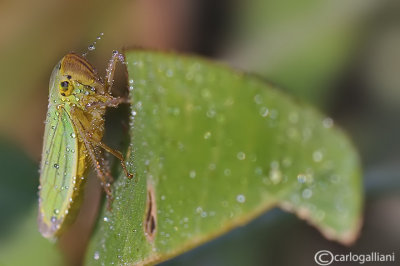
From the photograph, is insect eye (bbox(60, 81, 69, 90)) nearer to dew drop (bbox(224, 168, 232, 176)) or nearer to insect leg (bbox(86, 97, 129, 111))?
insect leg (bbox(86, 97, 129, 111))

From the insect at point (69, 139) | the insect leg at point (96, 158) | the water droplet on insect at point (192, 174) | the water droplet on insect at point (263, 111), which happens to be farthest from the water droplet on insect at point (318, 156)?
the insect at point (69, 139)

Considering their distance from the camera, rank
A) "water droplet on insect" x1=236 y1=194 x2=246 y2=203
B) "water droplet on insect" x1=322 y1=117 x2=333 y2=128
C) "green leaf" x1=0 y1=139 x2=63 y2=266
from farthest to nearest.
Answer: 1. "green leaf" x1=0 y1=139 x2=63 y2=266
2. "water droplet on insect" x1=322 y1=117 x2=333 y2=128
3. "water droplet on insect" x1=236 y1=194 x2=246 y2=203

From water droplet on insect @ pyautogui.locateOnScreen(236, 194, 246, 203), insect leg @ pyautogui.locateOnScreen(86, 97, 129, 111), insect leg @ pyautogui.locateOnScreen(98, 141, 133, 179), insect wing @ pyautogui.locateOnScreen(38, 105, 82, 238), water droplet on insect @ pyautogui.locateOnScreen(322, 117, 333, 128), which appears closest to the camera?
water droplet on insect @ pyautogui.locateOnScreen(236, 194, 246, 203)

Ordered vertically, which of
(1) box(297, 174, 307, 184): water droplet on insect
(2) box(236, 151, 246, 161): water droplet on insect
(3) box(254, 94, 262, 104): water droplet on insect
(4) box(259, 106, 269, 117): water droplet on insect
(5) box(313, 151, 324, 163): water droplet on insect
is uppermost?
(3) box(254, 94, 262, 104): water droplet on insect

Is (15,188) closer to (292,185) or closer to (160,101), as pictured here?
(160,101)

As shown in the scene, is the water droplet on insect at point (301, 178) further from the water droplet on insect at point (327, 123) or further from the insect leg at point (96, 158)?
the insect leg at point (96, 158)

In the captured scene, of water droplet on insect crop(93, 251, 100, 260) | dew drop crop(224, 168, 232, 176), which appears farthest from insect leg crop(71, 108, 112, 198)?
dew drop crop(224, 168, 232, 176)
